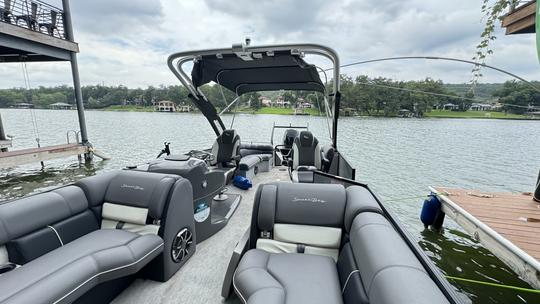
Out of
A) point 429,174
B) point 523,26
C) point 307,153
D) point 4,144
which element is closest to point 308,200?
point 307,153

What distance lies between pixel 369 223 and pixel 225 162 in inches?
149

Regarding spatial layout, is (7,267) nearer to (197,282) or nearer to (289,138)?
(197,282)

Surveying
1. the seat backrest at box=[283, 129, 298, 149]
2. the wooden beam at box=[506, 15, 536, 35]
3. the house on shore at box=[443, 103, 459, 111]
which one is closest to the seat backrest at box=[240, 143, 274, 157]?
the seat backrest at box=[283, 129, 298, 149]

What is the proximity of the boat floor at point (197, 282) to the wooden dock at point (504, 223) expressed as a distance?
2.88m

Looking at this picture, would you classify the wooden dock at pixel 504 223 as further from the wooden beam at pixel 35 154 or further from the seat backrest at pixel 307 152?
the wooden beam at pixel 35 154

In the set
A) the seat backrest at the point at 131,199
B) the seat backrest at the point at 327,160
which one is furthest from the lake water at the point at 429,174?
the seat backrest at the point at 131,199

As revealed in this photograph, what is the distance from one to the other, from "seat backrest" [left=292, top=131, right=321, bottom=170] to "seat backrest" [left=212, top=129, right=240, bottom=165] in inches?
49.8

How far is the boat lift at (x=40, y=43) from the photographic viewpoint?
609cm

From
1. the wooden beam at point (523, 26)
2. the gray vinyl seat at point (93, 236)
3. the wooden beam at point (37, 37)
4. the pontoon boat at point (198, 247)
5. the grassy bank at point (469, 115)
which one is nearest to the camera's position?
the pontoon boat at point (198, 247)

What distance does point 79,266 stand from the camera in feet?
4.71

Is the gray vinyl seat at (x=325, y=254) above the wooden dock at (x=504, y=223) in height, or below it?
above

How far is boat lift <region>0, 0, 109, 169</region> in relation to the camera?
609cm

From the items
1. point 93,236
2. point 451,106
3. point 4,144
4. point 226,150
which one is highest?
point 451,106

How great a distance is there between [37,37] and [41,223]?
7.65 meters
